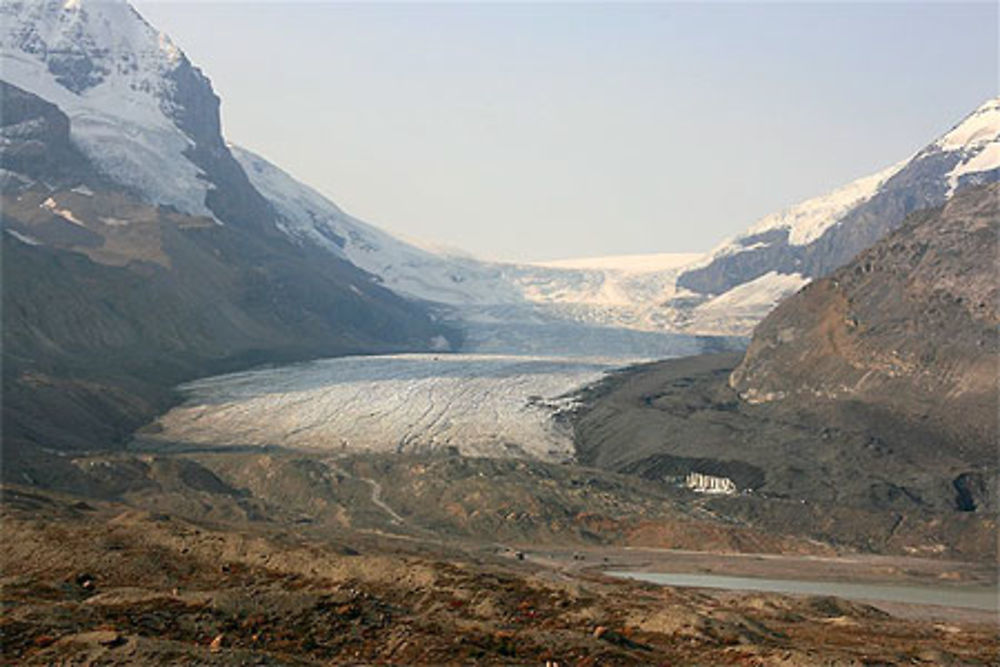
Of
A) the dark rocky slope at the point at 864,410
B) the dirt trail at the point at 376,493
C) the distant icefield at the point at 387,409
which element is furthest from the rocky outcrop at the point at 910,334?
the dirt trail at the point at 376,493

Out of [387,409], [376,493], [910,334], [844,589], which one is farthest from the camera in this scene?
[387,409]

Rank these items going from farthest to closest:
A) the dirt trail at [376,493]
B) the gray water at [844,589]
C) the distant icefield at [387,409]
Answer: the distant icefield at [387,409]
the dirt trail at [376,493]
the gray water at [844,589]

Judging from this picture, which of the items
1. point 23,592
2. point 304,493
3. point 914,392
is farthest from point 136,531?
point 914,392

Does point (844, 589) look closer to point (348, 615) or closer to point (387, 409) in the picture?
point (348, 615)

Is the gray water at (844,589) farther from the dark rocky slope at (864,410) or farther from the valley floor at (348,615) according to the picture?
the dark rocky slope at (864,410)

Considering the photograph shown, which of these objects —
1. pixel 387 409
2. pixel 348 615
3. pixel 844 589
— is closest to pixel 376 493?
pixel 387 409
